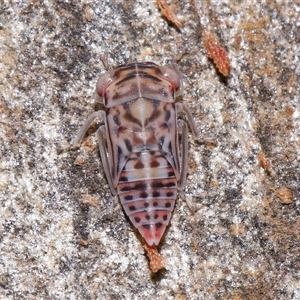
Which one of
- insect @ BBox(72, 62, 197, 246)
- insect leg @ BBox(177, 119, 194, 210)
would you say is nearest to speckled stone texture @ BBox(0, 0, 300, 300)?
insect leg @ BBox(177, 119, 194, 210)

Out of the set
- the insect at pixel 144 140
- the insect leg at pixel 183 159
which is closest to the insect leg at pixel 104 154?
the insect at pixel 144 140

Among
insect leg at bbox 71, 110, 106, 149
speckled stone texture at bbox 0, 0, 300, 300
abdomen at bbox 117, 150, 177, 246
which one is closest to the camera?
abdomen at bbox 117, 150, 177, 246

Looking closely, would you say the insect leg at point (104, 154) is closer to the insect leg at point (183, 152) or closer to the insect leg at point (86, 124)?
the insect leg at point (86, 124)

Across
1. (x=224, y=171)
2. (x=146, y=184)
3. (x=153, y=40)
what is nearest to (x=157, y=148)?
(x=146, y=184)

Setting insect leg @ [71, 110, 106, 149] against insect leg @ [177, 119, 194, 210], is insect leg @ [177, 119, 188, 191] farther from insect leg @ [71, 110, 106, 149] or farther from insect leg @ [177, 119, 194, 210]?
insect leg @ [71, 110, 106, 149]

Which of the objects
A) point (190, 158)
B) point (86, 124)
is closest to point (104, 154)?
point (86, 124)

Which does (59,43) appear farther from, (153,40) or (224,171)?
(224,171)
